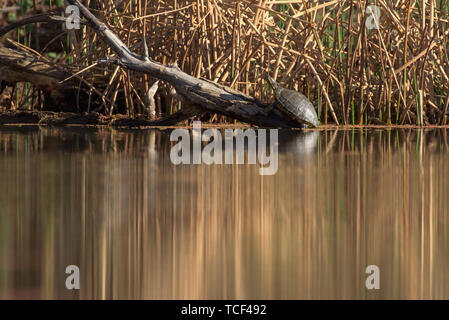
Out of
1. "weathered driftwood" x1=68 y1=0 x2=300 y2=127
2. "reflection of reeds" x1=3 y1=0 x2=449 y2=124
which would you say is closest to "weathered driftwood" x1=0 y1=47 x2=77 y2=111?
"reflection of reeds" x1=3 y1=0 x2=449 y2=124

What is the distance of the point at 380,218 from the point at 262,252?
33.9 inches

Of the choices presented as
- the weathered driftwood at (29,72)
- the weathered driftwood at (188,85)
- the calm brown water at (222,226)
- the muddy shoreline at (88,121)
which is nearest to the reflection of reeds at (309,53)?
the muddy shoreline at (88,121)

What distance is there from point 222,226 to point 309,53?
18.5 ft

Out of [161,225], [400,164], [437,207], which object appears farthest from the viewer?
[400,164]

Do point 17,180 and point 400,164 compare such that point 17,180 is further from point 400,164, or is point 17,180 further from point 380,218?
point 400,164

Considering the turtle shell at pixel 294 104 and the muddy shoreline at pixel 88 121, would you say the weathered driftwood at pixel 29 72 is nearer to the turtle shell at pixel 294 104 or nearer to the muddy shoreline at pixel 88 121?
the muddy shoreline at pixel 88 121

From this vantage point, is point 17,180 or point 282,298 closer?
point 282,298

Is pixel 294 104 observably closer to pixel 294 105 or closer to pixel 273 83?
pixel 294 105

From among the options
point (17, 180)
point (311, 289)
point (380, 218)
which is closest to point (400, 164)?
point (380, 218)

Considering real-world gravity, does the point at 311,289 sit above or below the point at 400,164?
below

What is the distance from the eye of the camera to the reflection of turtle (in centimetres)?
817

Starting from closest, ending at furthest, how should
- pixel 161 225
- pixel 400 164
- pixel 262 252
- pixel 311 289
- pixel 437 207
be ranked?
pixel 311 289 < pixel 262 252 < pixel 161 225 < pixel 437 207 < pixel 400 164

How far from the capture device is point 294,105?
8.19 metres

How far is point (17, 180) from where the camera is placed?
4824 millimetres
